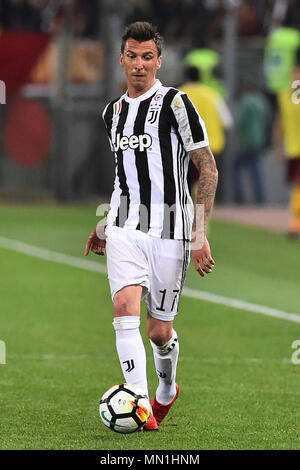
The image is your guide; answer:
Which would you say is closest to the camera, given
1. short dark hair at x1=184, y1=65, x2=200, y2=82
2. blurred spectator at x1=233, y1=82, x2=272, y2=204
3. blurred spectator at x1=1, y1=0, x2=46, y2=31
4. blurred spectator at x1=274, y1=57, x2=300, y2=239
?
short dark hair at x1=184, y1=65, x2=200, y2=82

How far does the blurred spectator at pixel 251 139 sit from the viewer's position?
23922mm

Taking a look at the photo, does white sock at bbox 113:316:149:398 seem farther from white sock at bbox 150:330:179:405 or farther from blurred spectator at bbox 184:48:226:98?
blurred spectator at bbox 184:48:226:98

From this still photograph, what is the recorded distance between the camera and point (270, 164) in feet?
81.0

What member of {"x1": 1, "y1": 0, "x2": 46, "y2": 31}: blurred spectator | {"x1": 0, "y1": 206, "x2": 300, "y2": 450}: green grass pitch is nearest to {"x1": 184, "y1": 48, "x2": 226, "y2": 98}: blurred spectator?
{"x1": 1, "y1": 0, "x2": 46, "y2": 31}: blurred spectator

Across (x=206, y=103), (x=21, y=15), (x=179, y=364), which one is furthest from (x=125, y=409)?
(x=21, y=15)

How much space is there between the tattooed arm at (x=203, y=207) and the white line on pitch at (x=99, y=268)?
475 centimetres

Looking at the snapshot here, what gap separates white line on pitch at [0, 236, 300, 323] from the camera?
39.8ft

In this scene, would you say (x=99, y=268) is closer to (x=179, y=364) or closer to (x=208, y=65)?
(x=179, y=364)

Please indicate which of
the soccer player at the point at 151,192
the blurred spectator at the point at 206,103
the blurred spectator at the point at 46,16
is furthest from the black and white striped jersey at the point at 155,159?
the blurred spectator at the point at 46,16

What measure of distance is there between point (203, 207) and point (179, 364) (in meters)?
→ 2.84

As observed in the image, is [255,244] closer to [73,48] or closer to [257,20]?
[73,48]

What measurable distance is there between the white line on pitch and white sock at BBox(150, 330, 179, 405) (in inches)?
169

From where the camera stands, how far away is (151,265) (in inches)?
278

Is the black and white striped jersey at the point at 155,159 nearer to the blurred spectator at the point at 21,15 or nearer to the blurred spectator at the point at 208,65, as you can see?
the blurred spectator at the point at 208,65
